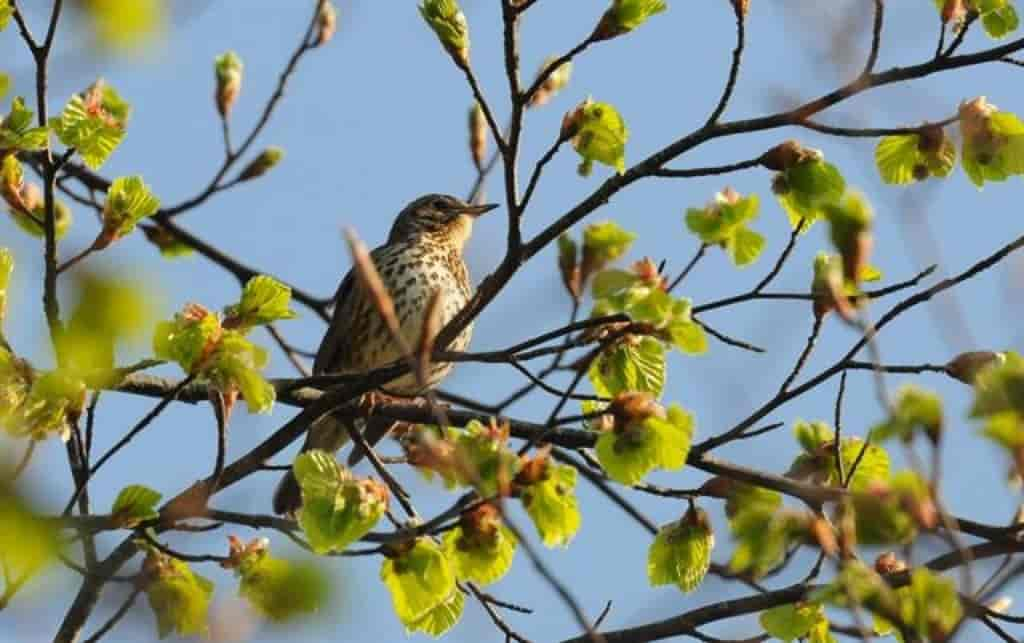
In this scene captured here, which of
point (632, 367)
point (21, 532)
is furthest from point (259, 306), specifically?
point (21, 532)

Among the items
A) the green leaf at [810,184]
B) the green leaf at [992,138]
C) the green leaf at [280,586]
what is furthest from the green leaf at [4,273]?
the green leaf at [992,138]

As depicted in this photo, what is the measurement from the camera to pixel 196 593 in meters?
4.75

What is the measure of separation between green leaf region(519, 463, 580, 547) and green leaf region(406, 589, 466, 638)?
30.2 inches

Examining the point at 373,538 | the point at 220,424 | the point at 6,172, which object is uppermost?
the point at 6,172

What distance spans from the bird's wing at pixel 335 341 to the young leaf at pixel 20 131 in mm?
3724

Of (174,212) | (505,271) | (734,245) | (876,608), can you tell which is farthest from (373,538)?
(174,212)

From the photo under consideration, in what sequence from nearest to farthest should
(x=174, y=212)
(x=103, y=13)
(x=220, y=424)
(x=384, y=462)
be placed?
(x=103, y=13), (x=220, y=424), (x=384, y=462), (x=174, y=212)

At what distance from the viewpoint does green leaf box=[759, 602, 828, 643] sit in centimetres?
519

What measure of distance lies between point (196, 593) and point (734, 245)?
5.46 ft

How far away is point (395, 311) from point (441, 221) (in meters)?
1.26

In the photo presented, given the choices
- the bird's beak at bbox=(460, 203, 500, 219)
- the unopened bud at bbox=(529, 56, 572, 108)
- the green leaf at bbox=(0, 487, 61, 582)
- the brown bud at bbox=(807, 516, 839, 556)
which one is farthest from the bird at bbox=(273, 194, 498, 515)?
the green leaf at bbox=(0, 487, 61, 582)

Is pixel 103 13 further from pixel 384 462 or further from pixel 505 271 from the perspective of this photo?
pixel 384 462

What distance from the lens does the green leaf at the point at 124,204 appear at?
5.03 meters

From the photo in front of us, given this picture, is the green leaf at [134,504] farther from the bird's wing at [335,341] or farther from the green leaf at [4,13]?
the bird's wing at [335,341]
